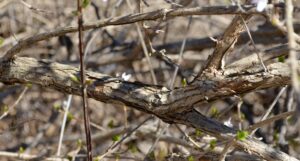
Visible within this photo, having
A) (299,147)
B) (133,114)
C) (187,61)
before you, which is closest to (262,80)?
(299,147)

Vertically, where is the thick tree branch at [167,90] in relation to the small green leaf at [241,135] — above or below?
above

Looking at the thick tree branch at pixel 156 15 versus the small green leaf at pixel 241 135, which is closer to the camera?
the thick tree branch at pixel 156 15

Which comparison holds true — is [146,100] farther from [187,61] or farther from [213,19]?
[213,19]

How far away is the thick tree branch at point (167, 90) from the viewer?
1.86m

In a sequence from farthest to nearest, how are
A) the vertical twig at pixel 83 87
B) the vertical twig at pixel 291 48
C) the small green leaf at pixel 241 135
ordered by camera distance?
the small green leaf at pixel 241 135
the vertical twig at pixel 83 87
the vertical twig at pixel 291 48

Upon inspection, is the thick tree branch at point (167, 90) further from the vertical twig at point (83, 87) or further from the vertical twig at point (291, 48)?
the vertical twig at point (291, 48)

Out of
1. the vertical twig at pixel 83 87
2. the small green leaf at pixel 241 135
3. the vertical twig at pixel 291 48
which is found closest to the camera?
the vertical twig at pixel 291 48

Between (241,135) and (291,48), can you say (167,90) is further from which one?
(291,48)

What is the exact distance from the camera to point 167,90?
2.07 meters

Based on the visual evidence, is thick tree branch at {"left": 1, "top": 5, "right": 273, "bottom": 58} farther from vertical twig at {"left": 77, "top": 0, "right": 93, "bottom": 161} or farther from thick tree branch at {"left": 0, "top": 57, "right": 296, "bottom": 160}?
vertical twig at {"left": 77, "top": 0, "right": 93, "bottom": 161}

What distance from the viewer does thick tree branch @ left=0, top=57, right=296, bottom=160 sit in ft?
6.10

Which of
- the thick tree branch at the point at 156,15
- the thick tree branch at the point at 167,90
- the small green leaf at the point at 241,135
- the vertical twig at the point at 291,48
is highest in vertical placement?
the thick tree branch at the point at 156,15

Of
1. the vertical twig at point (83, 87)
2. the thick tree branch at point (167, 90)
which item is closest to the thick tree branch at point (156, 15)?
the thick tree branch at point (167, 90)

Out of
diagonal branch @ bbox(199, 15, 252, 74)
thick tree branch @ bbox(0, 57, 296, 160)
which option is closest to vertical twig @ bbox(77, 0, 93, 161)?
thick tree branch @ bbox(0, 57, 296, 160)
